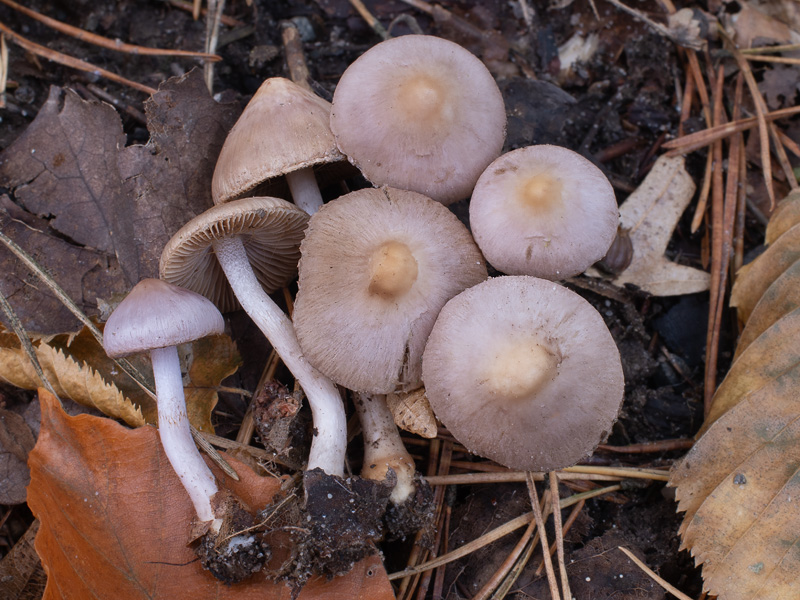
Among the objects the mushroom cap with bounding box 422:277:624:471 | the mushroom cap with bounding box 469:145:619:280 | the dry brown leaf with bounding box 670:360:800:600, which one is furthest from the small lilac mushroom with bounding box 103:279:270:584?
the dry brown leaf with bounding box 670:360:800:600

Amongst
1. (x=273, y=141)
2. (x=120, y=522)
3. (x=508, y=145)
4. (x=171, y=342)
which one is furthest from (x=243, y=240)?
(x=508, y=145)

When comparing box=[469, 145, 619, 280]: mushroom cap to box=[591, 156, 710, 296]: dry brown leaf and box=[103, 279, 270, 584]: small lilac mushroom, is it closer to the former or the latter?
box=[591, 156, 710, 296]: dry brown leaf

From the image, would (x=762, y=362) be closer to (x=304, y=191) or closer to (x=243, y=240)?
(x=304, y=191)

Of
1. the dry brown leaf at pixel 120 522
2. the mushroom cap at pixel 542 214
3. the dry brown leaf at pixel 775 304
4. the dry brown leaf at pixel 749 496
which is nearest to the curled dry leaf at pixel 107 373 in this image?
the dry brown leaf at pixel 120 522

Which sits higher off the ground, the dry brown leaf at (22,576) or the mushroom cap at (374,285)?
the mushroom cap at (374,285)

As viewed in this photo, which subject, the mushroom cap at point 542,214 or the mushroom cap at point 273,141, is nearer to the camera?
the mushroom cap at point 542,214

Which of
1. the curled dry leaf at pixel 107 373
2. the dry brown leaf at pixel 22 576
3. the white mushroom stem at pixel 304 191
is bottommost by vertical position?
the dry brown leaf at pixel 22 576

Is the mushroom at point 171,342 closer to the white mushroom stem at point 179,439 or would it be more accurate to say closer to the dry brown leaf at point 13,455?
the white mushroom stem at point 179,439

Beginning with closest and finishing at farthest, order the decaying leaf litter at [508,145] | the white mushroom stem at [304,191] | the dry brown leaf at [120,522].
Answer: the dry brown leaf at [120,522]
the decaying leaf litter at [508,145]
the white mushroom stem at [304,191]
